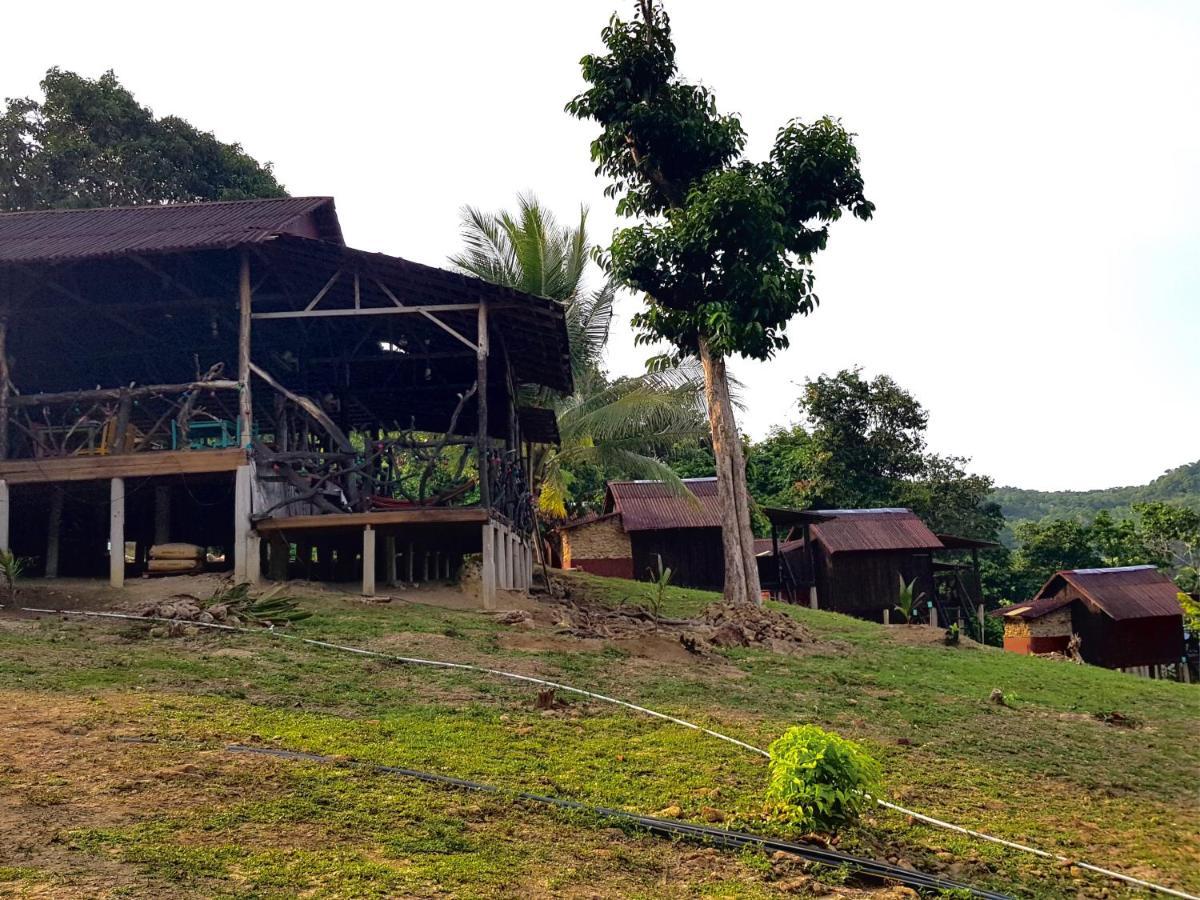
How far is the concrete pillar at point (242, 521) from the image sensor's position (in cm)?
1562

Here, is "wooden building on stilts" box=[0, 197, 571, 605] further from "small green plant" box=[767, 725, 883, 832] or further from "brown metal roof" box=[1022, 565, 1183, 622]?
"brown metal roof" box=[1022, 565, 1183, 622]

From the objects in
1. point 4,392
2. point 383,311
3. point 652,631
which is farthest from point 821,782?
point 4,392

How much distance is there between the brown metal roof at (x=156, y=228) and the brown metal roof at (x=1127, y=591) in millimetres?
21430

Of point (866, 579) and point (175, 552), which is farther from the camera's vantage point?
point (866, 579)

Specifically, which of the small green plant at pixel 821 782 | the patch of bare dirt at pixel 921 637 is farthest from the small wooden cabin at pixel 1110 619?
the small green plant at pixel 821 782

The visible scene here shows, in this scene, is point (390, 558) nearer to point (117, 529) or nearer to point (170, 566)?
point (170, 566)

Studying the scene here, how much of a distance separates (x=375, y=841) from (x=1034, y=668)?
548 inches

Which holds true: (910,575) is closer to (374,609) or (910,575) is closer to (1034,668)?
(1034,668)

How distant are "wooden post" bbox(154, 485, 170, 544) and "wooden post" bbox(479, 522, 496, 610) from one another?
503 cm

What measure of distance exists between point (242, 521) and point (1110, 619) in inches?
930

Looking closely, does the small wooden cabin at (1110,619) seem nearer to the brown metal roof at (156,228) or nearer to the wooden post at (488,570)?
the wooden post at (488,570)

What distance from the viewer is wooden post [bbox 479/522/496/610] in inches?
639

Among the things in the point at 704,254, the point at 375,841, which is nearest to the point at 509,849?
the point at 375,841

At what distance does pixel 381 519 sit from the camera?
16.0 meters
